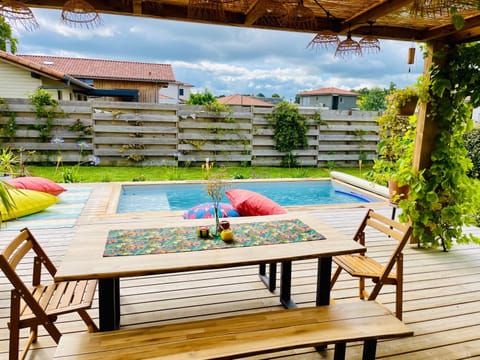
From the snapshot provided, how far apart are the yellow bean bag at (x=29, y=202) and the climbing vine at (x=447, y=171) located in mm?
4263

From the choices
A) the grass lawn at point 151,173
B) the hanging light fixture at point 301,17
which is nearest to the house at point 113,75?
the grass lawn at point 151,173

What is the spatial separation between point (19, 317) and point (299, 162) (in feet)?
24.9

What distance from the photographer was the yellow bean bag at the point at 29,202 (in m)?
4.15

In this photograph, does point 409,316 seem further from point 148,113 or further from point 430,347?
point 148,113

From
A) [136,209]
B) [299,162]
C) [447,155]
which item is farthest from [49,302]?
[299,162]

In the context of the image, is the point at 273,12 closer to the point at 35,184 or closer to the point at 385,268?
the point at 385,268

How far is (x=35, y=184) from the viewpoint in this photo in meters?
4.79

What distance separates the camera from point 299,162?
8734 millimetres

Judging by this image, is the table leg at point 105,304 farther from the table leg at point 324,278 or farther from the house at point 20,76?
the house at point 20,76

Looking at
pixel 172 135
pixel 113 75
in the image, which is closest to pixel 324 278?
pixel 172 135

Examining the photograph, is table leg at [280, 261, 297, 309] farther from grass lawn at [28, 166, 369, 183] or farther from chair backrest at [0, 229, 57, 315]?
grass lawn at [28, 166, 369, 183]

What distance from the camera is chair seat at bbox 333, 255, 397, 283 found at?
86.3 inches

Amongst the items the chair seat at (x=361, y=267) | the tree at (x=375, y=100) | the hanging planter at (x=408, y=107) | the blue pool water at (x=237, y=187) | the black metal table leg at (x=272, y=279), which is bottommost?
the blue pool water at (x=237, y=187)

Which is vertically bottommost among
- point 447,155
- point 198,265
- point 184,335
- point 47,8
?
point 184,335
